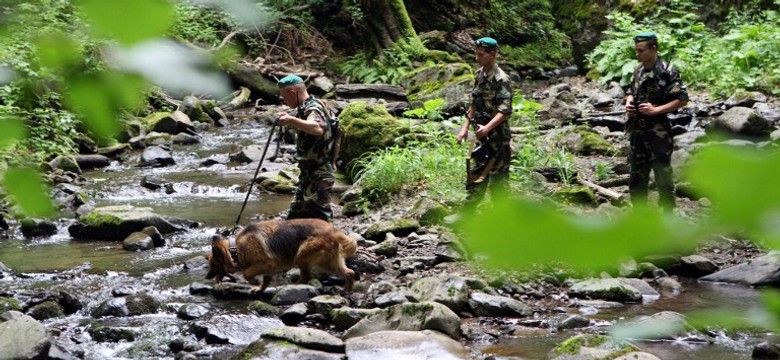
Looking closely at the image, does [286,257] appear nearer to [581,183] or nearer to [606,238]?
[581,183]

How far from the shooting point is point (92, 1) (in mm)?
802

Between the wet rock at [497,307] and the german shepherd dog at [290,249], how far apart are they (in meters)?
1.23

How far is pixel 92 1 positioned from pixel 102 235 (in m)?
10.3

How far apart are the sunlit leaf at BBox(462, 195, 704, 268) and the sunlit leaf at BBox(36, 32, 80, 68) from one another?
23.9 inches

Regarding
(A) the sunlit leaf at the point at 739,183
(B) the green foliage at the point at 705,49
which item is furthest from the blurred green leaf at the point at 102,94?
(B) the green foliage at the point at 705,49

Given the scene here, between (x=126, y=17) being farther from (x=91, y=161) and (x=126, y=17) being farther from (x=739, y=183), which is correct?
(x=91, y=161)

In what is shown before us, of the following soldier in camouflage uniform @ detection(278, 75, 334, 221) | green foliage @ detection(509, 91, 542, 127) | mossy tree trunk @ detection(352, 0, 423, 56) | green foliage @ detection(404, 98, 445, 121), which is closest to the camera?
soldier in camouflage uniform @ detection(278, 75, 334, 221)

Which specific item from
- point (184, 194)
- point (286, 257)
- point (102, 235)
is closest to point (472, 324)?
point (286, 257)

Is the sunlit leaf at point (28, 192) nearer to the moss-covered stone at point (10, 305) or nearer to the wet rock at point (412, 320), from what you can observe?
the wet rock at point (412, 320)

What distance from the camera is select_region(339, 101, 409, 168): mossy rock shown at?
42.3 ft

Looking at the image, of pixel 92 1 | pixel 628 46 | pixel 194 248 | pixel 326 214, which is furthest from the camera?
pixel 628 46

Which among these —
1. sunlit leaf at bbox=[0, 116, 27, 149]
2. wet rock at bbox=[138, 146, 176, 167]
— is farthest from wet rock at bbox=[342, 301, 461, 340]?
wet rock at bbox=[138, 146, 176, 167]

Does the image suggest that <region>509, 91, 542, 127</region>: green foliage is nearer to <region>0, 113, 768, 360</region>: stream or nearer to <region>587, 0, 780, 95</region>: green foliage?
<region>0, 113, 768, 360</region>: stream

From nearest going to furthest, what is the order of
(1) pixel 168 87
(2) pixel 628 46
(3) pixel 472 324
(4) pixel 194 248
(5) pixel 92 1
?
(5) pixel 92 1 → (1) pixel 168 87 → (3) pixel 472 324 → (4) pixel 194 248 → (2) pixel 628 46
